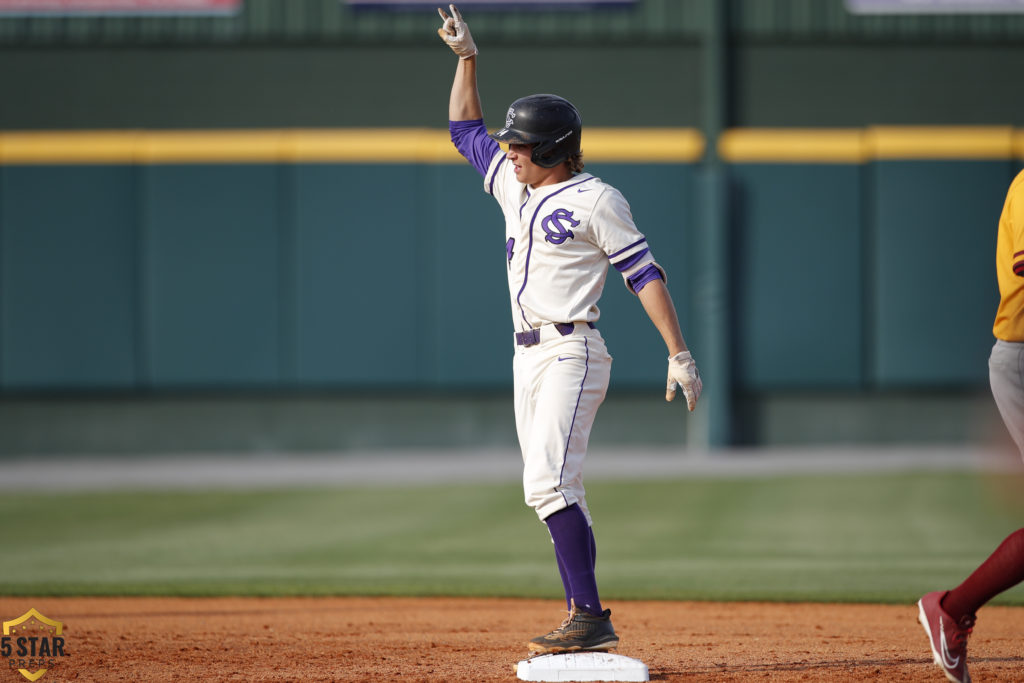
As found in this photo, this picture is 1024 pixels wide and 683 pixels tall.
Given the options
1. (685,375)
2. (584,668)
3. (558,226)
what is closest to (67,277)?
(558,226)

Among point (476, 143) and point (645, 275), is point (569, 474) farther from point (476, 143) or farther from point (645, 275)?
point (476, 143)

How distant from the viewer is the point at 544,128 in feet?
15.4

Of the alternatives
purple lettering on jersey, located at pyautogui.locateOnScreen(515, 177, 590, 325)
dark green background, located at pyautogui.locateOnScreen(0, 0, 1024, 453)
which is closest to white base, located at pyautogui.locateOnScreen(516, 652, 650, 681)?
purple lettering on jersey, located at pyautogui.locateOnScreen(515, 177, 590, 325)

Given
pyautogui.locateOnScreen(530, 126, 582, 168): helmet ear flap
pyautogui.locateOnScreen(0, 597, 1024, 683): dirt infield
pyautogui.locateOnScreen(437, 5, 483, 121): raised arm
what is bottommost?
pyautogui.locateOnScreen(0, 597, 1024, 683): dirt infield

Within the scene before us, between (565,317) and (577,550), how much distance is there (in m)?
0.86

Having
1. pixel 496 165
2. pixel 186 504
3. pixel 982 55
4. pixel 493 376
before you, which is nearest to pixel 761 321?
pixel 493 376

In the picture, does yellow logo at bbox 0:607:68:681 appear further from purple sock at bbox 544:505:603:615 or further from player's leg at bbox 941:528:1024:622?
player's leg at bbox 941:528:1024:622

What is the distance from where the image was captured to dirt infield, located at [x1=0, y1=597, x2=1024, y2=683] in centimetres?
489

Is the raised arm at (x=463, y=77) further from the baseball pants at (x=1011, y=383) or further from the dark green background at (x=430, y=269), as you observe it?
the dark green background at (x=430, y=269)

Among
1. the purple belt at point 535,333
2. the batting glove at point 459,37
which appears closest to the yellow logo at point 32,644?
the purple belt at point 535,333

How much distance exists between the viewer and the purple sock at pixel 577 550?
181 inches

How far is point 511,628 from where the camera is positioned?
6109mm

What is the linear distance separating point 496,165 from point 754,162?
10553 mm

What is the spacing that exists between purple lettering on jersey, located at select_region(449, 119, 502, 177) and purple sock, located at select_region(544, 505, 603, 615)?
4.70 feet
